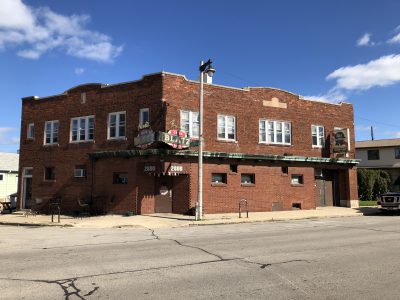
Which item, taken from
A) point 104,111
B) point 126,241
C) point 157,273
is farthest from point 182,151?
point 157,273

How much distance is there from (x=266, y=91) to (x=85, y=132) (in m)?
12.3

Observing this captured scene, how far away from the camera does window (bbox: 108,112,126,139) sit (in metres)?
24.3

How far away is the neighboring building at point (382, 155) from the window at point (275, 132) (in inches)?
1108

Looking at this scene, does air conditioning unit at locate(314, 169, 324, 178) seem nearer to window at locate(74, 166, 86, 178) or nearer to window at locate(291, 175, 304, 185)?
window at locate(291, 175, 304, 185)

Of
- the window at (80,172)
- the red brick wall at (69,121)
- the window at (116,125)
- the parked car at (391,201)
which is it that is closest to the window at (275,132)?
the parked car at (391,201)

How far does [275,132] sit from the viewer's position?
27.0 metres

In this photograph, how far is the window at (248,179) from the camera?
2545cm

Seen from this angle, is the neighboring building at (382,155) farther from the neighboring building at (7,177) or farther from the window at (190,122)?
the neighboring building at (7,177)

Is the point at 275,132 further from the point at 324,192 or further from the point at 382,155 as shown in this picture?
the point at 382,155

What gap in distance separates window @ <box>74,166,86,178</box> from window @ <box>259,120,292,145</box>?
11655mm

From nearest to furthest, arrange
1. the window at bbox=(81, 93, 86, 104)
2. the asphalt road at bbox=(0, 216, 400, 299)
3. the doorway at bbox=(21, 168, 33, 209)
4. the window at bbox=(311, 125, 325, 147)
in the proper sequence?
the asphalt road at bbox=(0, 216, 400, 299) < the window at bbox=(81, 93, 86, 104) < the doorway at bbox=(21, 168, 33, 209) < the window at bbox=(311, 125, 325, 147)

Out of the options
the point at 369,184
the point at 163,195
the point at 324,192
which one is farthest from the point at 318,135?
the point at 163,195

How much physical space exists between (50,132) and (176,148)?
403 inches

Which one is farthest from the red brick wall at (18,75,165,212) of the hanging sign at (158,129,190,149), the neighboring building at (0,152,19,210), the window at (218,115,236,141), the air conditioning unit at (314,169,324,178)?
the neighboring building at (0,152,19,210)
